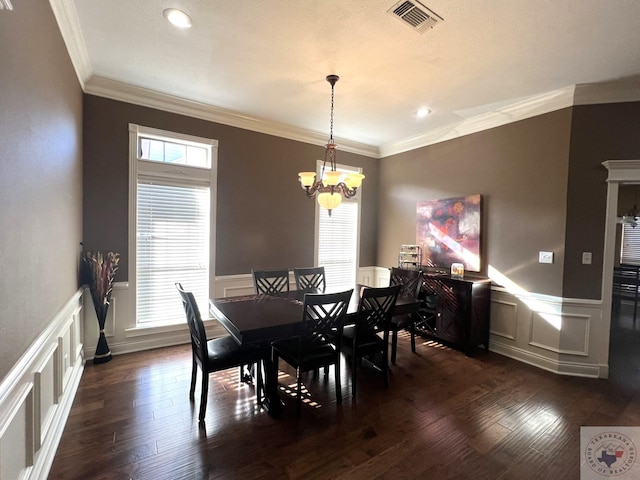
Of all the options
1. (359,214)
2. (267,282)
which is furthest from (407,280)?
(267,282)

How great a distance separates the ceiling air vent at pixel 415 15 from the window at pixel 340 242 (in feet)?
9.35

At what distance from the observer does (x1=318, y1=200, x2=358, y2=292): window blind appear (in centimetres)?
490

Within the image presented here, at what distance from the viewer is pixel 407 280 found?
4.19 metres

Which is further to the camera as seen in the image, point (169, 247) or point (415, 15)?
point (169, 247)

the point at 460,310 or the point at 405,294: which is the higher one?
the point at 405,294

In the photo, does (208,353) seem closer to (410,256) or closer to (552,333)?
(410,256)

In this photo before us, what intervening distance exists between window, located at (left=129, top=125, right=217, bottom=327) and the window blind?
1.82 metres

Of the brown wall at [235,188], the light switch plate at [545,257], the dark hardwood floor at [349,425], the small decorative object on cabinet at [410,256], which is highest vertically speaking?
the brown wall at [235,188]

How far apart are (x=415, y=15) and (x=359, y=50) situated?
541 mm

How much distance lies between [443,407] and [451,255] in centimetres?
225

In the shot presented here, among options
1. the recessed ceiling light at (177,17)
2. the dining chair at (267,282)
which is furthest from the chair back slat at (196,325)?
the recessed ceiling light at (177,17)

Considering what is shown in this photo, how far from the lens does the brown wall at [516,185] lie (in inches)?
127

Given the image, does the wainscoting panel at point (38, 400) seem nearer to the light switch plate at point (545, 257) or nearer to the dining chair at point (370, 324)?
the dining chair at point (370, 324)

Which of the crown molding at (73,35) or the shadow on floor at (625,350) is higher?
the crown molding at (73,35)
